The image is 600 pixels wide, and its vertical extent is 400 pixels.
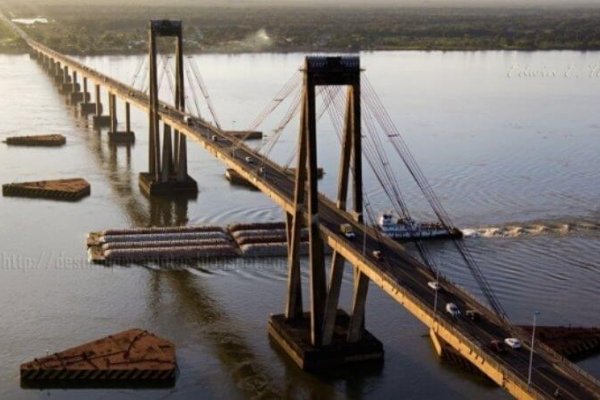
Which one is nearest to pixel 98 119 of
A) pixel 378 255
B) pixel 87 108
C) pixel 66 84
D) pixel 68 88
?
pixel 87 108

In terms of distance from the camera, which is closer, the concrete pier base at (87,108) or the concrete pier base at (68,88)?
the concrete pier base at (87,108)

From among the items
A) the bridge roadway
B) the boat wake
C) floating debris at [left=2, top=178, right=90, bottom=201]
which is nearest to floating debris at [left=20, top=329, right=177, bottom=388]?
the bridge roadway

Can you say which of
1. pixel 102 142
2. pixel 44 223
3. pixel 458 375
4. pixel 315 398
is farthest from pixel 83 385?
pixel 102 142

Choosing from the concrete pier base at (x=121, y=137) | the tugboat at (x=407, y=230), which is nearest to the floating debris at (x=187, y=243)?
the tugboat at (x=407, y=230)

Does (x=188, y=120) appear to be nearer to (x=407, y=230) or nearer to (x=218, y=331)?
(x=407, y=230)

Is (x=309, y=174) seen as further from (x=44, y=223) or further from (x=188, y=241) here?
(x=44, y=223)

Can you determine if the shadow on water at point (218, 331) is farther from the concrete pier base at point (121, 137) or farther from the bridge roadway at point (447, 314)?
the concrete pier base at point (121, 137)

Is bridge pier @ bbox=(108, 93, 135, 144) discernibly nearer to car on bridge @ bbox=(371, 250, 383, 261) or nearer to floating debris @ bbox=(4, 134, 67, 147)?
floating debris @ bbox=(4, 134, 67, 147)
